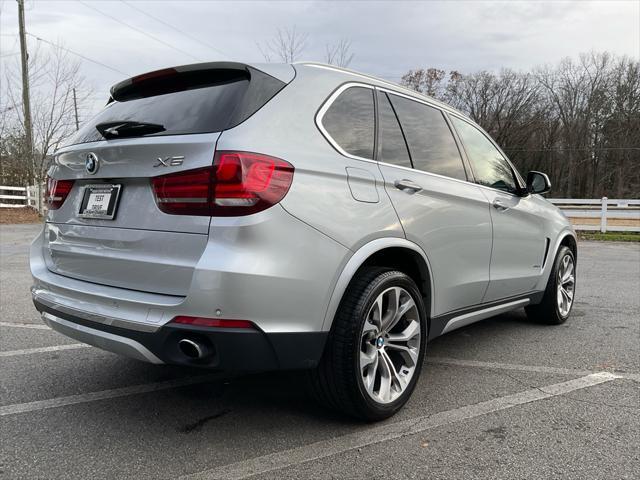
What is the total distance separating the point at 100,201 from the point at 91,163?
8.1 inches

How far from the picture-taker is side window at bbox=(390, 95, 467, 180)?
10.6ft

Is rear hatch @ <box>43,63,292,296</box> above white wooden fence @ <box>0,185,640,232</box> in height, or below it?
above

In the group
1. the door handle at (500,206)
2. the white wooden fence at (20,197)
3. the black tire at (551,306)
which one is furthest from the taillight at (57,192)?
the white wooden fence at (20,197)

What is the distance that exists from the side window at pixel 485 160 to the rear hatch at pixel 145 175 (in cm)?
184

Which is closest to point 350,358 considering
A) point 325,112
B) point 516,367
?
point 325,112

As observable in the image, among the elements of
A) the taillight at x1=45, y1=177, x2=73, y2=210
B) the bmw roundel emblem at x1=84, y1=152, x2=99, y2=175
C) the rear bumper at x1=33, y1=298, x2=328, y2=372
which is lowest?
the rear bumper at x1=33, y1=298, x2=328, y2=372

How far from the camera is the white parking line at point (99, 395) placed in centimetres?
289

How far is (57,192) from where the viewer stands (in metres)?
2.90

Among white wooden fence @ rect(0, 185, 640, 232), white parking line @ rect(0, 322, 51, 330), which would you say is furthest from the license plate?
white wooden fence @ rect(0, 185, 640, 232)

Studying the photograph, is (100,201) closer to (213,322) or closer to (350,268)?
(213,322)

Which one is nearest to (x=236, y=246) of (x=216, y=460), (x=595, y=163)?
(x=216, y=460)

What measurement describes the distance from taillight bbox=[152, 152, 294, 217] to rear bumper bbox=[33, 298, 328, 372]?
20.1 inches

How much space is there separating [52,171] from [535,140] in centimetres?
6484

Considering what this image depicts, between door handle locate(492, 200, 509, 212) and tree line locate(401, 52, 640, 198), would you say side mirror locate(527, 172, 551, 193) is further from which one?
tree line locate(401, 52, 640, 198)
